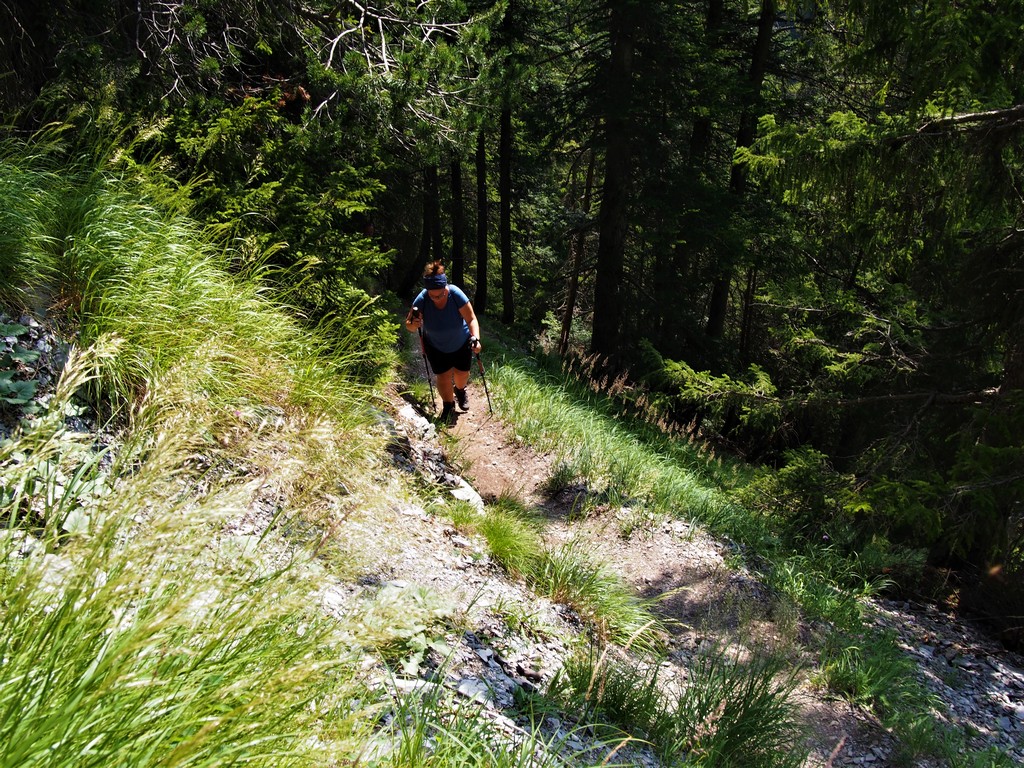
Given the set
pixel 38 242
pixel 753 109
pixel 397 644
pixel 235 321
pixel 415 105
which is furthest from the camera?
pixel 753 109

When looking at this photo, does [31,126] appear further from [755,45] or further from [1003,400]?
[755,45]

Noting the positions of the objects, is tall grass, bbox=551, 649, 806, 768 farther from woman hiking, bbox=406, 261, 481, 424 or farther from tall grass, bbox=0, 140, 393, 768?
woman hiking, bbox=406, 261, 481, 424

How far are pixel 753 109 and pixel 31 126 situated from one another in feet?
47.9

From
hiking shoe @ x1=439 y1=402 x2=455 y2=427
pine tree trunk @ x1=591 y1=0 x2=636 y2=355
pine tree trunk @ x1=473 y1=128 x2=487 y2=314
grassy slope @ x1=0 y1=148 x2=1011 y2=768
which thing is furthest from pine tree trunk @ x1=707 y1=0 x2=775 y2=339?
grassy slope @ x1=0 y1=148 x2=1011 y2=768

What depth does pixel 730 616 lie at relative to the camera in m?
6.79

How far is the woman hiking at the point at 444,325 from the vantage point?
25.8 ft

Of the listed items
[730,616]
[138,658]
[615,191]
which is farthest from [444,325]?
[615,191]

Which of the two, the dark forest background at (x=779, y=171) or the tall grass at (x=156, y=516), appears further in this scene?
the dark forest background at (x=779, y=171)

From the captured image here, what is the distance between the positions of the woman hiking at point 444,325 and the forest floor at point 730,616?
0.74 m

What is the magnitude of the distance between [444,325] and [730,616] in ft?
14.7

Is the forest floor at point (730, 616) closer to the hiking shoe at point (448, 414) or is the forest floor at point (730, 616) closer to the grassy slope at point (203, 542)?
the hiking shoe at point (448, 414)

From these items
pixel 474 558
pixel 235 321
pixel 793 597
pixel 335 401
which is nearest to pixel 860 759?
pixel 793 597

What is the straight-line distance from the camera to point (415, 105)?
6.74m

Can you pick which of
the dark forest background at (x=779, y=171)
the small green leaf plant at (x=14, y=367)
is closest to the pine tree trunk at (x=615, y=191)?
A: the dark forest background at (x=779, y=171)
